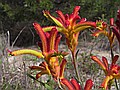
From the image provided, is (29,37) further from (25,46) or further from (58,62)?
(58,62)

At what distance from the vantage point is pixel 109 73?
1.50m

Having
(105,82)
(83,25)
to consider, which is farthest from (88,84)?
(83,25)

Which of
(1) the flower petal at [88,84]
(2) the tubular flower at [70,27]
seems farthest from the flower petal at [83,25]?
(1) the flower petal at [88,84]

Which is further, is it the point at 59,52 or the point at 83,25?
the point at 83,25

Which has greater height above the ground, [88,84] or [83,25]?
[83,25]

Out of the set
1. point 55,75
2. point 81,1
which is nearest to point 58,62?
point 55,75

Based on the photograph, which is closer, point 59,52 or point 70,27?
point 59,52

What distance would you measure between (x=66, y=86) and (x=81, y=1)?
173 inches

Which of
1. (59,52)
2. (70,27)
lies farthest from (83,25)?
(59,52)

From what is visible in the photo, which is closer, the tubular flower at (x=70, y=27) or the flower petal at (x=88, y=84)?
the flower petal at (x=88, y=84)

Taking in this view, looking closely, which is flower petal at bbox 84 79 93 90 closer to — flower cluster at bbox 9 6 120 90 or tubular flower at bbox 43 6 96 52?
flower cluster at bbox 9 6 120 90

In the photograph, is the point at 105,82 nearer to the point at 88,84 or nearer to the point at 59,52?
the point at 88,84

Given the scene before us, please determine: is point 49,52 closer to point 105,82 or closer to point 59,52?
point 59,52

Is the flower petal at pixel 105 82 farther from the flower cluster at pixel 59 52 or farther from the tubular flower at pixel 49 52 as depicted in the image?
the tubular flower at pixel 49 52
